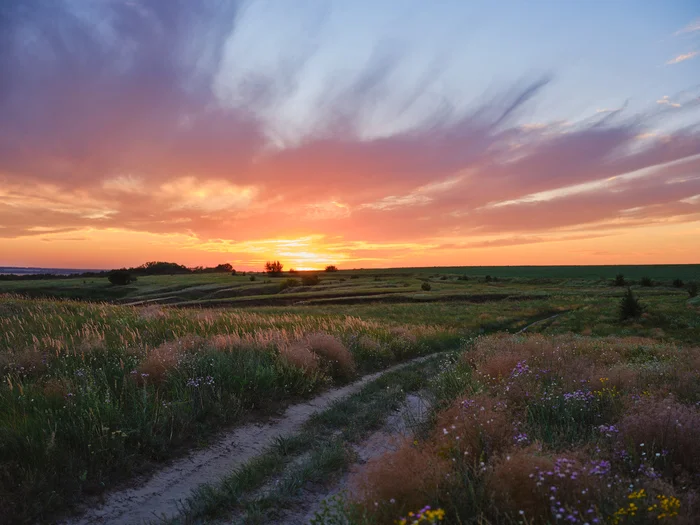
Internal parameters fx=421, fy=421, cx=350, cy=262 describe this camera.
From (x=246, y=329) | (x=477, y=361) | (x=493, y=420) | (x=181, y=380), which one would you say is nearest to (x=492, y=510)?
(x=493, y=420)

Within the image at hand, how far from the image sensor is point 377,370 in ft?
45.7

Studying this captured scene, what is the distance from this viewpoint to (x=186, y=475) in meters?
6.11

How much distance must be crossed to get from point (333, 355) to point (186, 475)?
6630 millimetres

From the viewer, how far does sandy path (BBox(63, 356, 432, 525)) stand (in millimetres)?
5137

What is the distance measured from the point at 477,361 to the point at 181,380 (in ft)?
24.1

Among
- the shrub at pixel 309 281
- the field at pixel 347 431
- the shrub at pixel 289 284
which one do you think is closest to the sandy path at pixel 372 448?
the field at pixel 347 431

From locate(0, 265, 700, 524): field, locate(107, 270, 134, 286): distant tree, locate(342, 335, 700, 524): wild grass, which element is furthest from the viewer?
locate(107, 270, 134, 286): distant tree

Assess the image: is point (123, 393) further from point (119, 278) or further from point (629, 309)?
point (119, 278)

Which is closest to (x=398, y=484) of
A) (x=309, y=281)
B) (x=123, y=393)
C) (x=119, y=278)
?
(x=123, y=393)

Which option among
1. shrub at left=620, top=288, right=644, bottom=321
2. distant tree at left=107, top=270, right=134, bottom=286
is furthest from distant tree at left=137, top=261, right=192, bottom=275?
shrub at left=620, top=288, right=644, bottom=321

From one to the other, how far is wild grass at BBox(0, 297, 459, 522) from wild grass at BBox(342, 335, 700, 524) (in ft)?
11.7

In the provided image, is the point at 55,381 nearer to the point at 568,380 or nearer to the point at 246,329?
the point at 246,329

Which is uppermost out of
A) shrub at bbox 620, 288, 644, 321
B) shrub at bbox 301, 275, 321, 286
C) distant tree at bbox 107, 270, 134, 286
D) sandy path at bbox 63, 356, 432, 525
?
distant tree at bbox 107, 270, 134, 286

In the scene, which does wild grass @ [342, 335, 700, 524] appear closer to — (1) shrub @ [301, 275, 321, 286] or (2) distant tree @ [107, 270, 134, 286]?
(1) shrub @ [301, 275, 321, 286]
